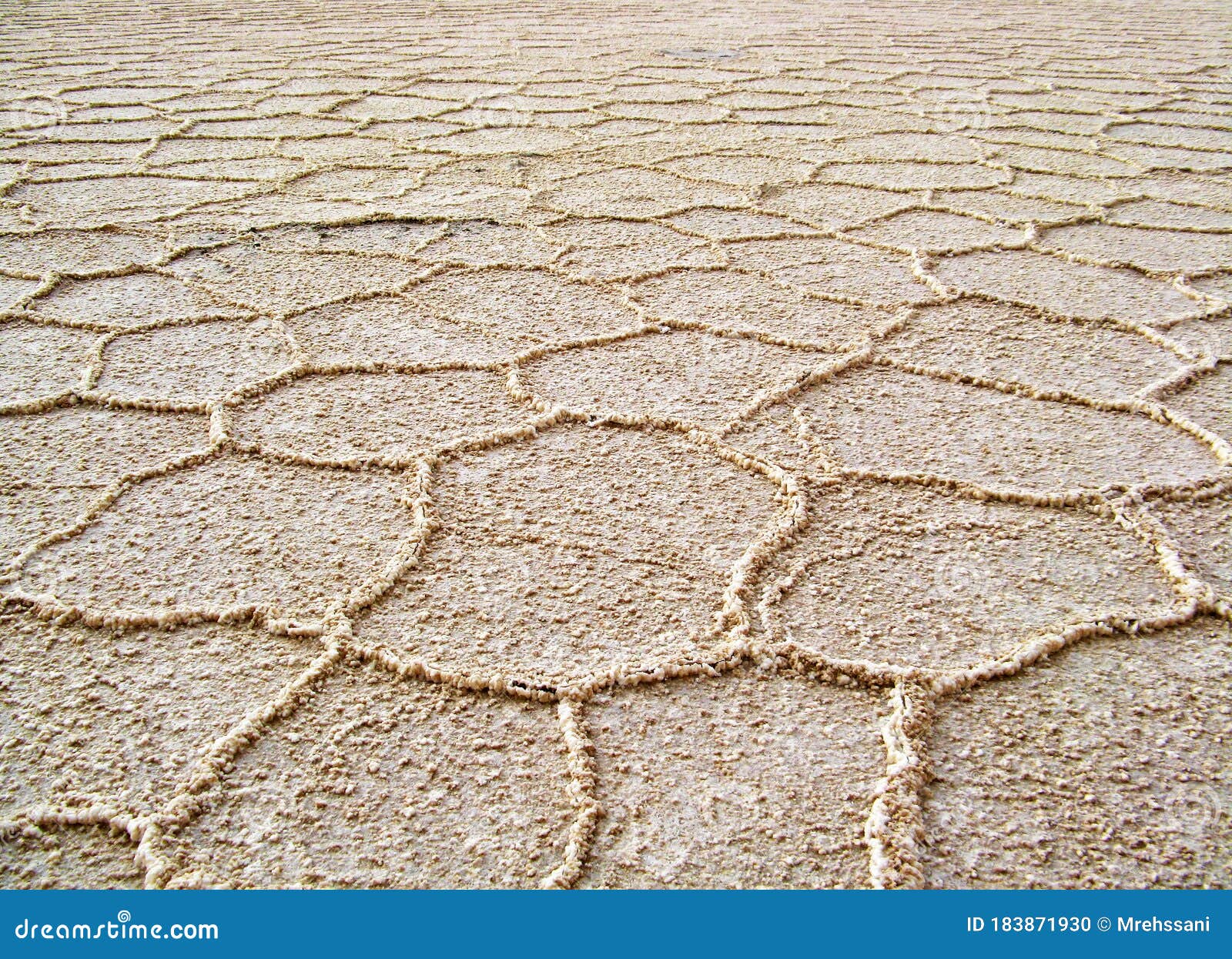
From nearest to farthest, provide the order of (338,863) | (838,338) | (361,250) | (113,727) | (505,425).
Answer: (338,863)
(113,727)
(505,425)
(838,338)
(361,250)

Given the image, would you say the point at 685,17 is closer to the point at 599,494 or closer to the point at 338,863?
the point at 599,494

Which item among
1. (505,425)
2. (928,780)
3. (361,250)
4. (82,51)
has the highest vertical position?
(82,51)

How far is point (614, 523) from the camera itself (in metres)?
1.18

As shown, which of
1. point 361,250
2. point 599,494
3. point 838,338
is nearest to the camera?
point 599,494

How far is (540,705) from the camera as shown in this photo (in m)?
0.92

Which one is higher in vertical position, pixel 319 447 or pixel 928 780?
pixel 319 447

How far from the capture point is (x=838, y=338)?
1633 millimetres

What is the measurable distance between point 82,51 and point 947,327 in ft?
13.6

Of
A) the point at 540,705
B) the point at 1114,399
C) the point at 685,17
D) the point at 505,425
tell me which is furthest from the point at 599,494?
the point at 685,17

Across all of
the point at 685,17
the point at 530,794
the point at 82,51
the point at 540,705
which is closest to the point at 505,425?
the point at 540,705

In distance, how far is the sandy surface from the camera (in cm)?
81

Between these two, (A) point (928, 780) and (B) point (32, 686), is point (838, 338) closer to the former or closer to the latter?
(A) point (928, 780)

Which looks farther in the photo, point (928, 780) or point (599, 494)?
point (599, 494)

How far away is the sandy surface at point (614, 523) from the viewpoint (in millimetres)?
814
